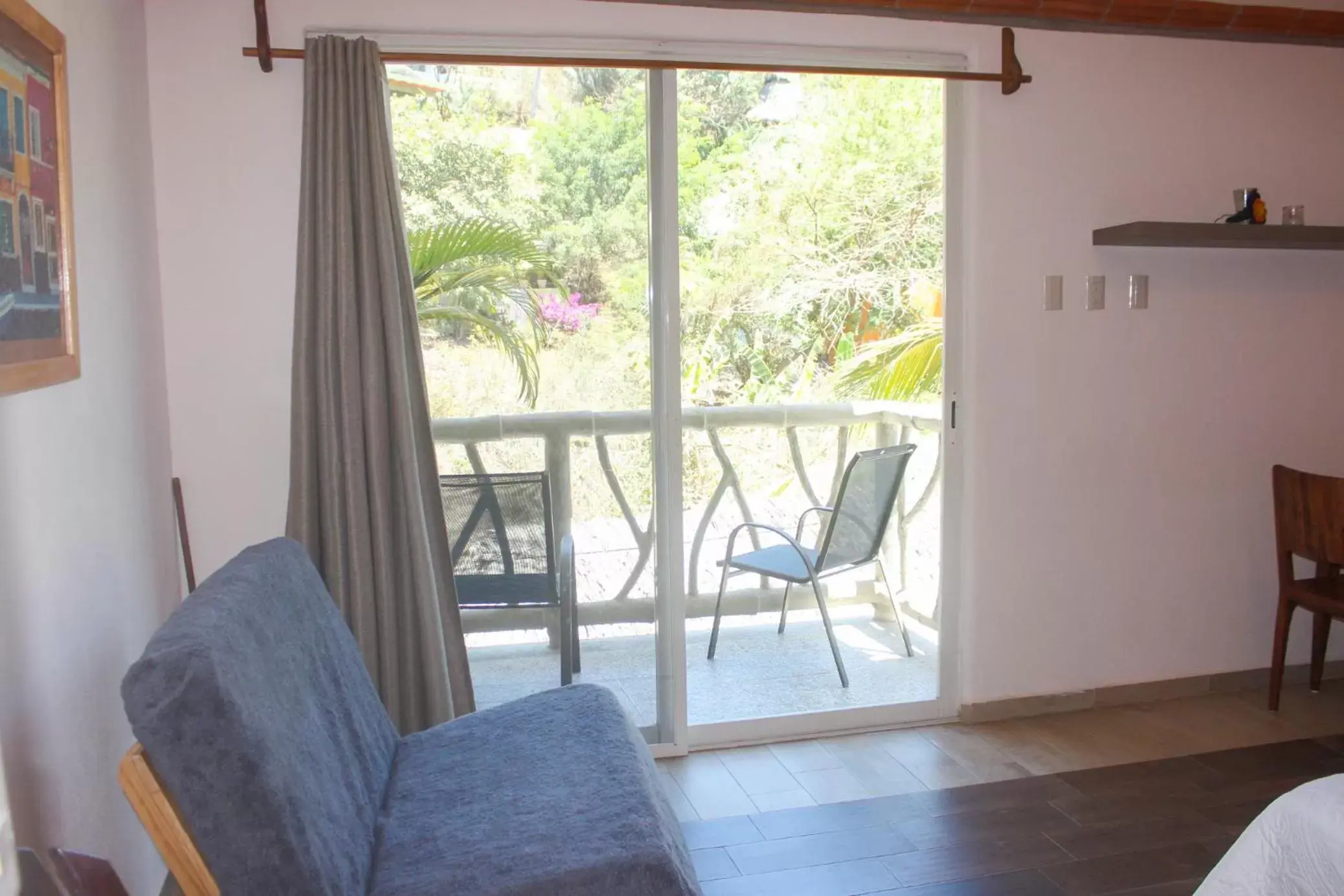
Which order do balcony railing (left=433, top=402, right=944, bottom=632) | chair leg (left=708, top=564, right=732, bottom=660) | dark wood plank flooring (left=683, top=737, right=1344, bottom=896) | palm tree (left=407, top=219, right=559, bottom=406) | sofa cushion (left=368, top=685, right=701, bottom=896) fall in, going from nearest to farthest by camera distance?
1. sofa cushion (left=368, top=685, right=701, bottom=896)
2. dark wood plank flooring (left=683, top=737, right=1344, bottom=896)
3. palm tree (left=407, top=219, right=559, bottom=406)
4. balcony railing (left=433, top=402, right=944, bottom=632)
5. chair leg (left=708, top=564, right=732, bottom=660)

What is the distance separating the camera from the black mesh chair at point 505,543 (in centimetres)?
314

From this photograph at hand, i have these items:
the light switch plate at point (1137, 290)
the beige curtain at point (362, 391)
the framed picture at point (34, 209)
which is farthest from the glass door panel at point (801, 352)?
the framed picture at point (34, 209)

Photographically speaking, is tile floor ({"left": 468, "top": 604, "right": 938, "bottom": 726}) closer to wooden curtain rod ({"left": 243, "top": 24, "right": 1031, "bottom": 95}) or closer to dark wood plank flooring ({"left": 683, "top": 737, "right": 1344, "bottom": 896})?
dark wood plank flooring ({"left": 683, "top": 737, "right": 1344, "bottom": 896})

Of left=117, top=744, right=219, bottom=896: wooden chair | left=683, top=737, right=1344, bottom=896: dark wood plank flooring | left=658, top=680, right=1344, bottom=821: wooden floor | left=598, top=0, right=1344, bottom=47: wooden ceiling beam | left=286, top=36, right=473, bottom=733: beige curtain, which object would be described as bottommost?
left=683, top=737, right=1344, bottom=896: dark wood plank flooring

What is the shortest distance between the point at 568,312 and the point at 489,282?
0.81 feet

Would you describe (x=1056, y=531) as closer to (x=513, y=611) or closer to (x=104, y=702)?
(x=513, y=611)

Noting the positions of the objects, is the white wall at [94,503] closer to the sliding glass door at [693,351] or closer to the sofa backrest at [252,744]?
the sofa backrest at [252,744]

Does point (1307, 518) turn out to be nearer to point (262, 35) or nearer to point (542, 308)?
point (542, 308)

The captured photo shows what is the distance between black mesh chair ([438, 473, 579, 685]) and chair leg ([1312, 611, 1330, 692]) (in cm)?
267

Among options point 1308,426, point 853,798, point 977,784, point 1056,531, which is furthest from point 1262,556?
point 853,798

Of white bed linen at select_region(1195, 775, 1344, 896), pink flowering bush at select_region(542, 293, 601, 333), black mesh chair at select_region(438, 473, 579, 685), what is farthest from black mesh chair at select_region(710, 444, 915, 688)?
white bed linen at select_region(1195, 775, 1344, 896)

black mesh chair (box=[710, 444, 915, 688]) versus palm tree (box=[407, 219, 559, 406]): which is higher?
palm tree (box=[407, 219, 559, 406])

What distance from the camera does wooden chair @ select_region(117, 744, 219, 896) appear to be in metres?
1.44

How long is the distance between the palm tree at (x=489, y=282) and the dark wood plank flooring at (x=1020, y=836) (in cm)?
144
